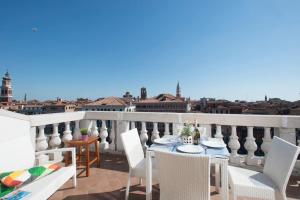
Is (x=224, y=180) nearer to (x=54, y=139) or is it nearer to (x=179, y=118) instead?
(x=179, y=118)

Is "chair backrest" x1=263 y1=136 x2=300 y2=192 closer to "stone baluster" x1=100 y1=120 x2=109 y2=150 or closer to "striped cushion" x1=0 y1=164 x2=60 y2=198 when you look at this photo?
"striped cushion" x1=0 y1=164 x2=60 y2=198

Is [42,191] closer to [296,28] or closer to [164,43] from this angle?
[296,28]

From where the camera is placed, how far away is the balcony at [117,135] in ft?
7.77

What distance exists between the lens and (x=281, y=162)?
1667mm

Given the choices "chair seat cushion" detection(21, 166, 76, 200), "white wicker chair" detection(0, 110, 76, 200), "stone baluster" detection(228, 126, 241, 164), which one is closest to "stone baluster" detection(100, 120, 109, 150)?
"white wicker chair" detection(0, 110, 76, 200)

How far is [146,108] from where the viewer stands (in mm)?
51094

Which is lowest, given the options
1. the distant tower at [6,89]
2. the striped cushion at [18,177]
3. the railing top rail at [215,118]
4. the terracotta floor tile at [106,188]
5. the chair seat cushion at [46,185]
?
the terracotta floor tile at [106,188]

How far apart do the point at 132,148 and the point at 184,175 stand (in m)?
1.10

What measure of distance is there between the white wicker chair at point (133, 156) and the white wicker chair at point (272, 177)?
0.87m

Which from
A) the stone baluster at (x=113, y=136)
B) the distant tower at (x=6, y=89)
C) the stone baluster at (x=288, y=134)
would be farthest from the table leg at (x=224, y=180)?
the distant tower at (x=6, y=89)

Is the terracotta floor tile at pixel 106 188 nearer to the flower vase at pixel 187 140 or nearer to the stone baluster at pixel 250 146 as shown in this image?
the stone baluster at pixel 250 146

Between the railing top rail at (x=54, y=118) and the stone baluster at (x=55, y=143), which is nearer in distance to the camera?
the railing top rail at (x=54, y=118)

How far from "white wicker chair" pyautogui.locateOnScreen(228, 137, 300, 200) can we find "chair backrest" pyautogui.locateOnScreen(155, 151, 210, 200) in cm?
62

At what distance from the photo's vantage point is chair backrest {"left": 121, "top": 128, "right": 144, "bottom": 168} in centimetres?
211
